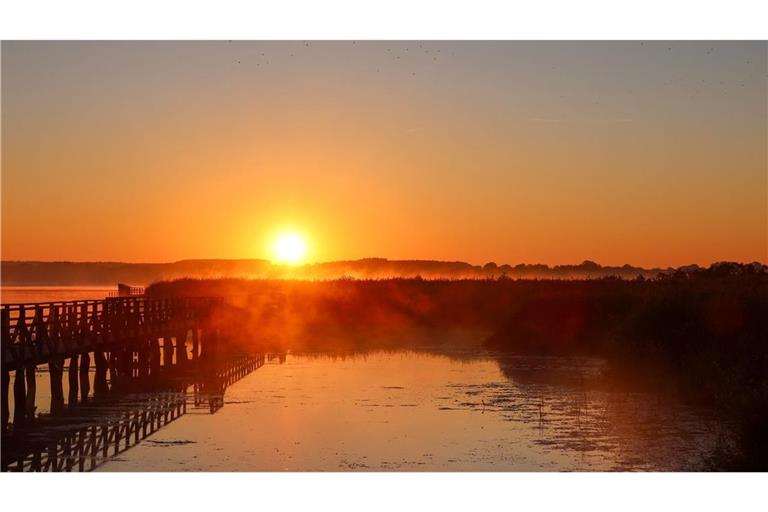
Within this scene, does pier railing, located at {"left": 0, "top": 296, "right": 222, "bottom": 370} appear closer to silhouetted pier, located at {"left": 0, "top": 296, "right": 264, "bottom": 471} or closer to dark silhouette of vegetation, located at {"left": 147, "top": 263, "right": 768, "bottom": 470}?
silhouetted pier, located at {"left": 0, "top": 296, "right": 264, "bottom": 471}

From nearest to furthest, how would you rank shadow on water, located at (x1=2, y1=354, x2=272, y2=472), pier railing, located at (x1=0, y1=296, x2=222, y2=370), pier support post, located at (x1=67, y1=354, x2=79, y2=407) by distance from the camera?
shadow on water, located at (x1=2, y1=354, x2=272, y2=472) → pier railing, located at (x1=0, y1=296, x2=222, y2=370) → pier support post, located at (x1=67, y1=354, x2=79, y2=407)

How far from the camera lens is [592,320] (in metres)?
54.2

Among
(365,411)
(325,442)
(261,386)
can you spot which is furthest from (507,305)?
(325,442)

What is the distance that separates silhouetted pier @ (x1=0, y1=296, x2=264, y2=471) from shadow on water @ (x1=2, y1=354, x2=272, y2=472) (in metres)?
0.02

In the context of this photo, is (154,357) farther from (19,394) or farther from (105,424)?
(105,424)

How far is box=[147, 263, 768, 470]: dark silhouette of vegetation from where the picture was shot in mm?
29281

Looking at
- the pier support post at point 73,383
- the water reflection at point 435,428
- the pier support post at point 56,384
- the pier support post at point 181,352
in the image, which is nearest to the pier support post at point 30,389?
the pier support post at point 56,384

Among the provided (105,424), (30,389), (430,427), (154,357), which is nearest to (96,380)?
(30,389)

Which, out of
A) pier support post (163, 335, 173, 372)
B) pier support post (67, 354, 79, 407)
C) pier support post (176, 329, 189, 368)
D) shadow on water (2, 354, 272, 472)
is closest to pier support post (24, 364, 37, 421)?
shadow on water (2, 354, 272, 472)

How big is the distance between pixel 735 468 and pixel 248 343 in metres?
43.6

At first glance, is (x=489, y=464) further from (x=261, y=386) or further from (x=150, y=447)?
(x=261, y=386)

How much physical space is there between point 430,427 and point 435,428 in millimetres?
210

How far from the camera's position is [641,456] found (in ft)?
76.1

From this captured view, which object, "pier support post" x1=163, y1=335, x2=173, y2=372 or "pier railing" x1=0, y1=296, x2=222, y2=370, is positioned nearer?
"pier railing" x1=0, y1=296, x2=222, y2=370
